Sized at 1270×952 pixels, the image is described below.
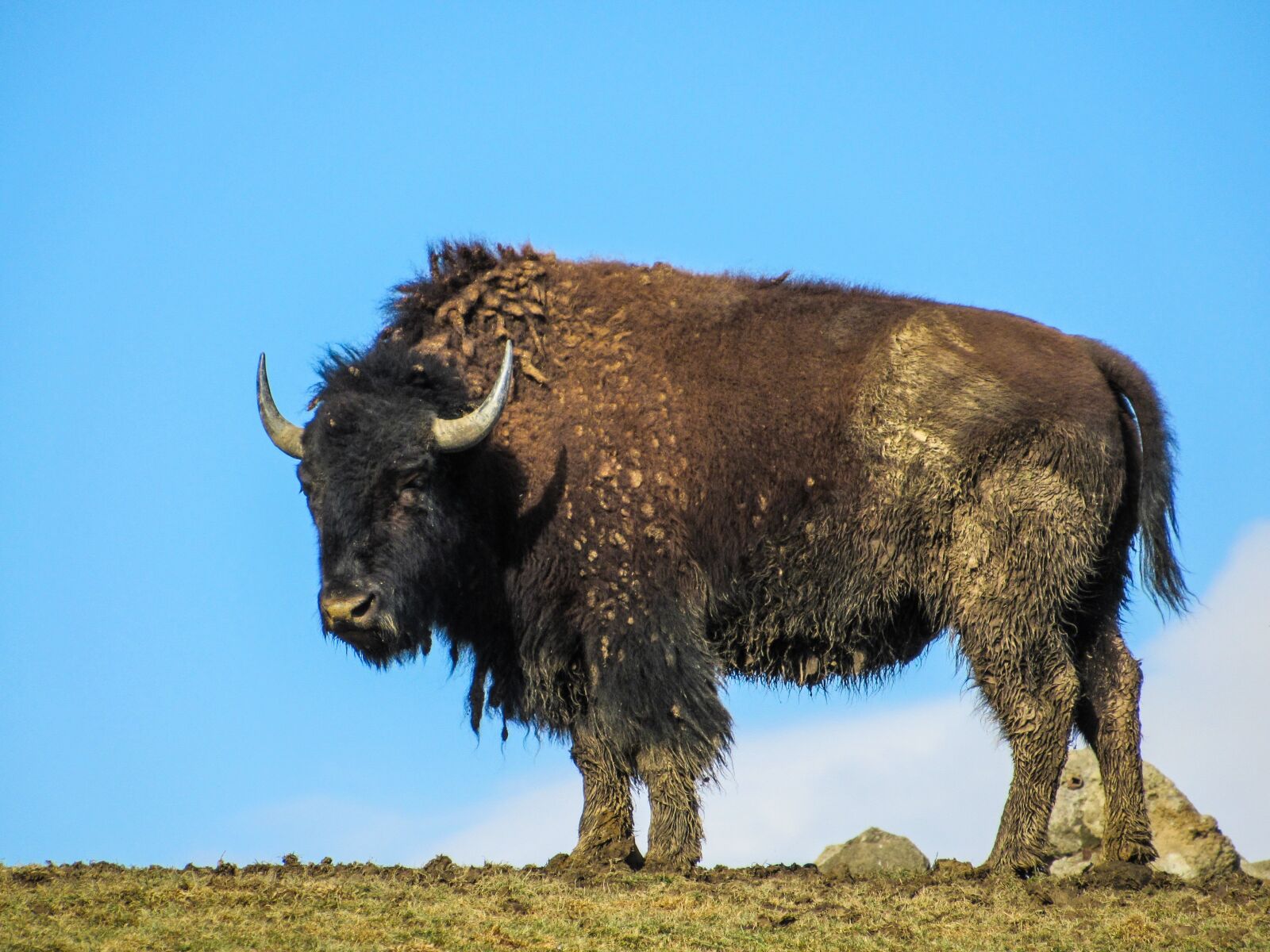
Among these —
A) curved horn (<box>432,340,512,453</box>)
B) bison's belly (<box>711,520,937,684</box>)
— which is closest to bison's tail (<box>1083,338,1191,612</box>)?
bison's belly (<box>711,520,937,684</box>)

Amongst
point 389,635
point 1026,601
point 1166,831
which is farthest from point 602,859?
point 1166,831

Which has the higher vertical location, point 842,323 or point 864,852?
point 842,323

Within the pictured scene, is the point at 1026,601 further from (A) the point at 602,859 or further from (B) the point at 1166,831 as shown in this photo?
(B) the point at 1166,831

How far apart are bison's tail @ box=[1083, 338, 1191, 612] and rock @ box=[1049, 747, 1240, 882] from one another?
92.1 inches

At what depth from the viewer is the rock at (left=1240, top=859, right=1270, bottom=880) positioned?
12234 mm

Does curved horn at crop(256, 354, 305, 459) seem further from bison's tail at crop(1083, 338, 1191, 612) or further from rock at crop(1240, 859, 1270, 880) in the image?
rock at crop(1240, 859, 1270, 880)

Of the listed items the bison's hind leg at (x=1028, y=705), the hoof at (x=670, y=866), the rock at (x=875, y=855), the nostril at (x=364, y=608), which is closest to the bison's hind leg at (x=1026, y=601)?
the bison's hind leg at (x=1028, y=705)

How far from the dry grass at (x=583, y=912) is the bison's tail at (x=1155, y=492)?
79.3 inches

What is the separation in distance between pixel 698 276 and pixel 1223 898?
17.2 feet

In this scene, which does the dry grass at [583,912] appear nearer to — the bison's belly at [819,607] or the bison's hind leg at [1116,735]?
the bison's hind leg at [1116,735]

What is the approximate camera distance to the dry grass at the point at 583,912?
7.74m

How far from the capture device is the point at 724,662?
10.6 m

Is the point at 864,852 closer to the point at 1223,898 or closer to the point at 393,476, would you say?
the point at 1223,898

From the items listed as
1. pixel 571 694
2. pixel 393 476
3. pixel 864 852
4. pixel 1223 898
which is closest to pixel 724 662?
pixel 571 694
